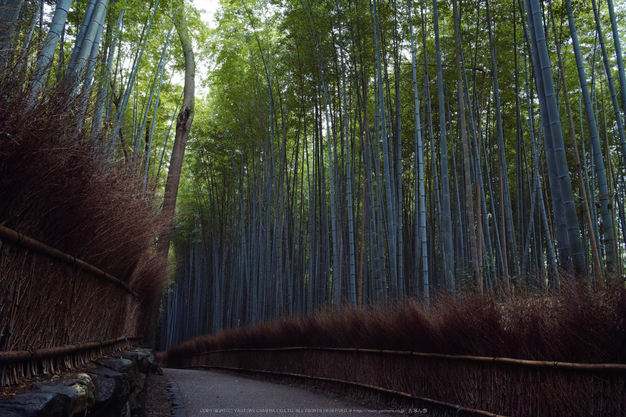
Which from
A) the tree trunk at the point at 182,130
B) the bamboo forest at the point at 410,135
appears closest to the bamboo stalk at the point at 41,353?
the bamboo forest at the point at 410,135

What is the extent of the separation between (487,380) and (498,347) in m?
0.22

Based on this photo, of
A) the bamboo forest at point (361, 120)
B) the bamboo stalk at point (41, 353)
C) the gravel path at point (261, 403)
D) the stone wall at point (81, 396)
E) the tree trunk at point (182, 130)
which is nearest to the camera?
the stone wall at point (81, 396)

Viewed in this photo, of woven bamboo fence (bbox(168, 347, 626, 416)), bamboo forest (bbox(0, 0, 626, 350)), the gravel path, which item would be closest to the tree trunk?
bamboo forest (bbox(0, 0, 626, 350))

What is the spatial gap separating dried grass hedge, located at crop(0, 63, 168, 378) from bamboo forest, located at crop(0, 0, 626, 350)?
0.03 meters

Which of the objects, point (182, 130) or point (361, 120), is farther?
point (182, 130)

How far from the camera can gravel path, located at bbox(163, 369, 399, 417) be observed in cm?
349

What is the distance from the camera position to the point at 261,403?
12.9 feet

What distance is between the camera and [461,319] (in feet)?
9.55

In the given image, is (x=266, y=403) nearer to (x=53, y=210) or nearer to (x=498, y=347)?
(x=498, y=347)

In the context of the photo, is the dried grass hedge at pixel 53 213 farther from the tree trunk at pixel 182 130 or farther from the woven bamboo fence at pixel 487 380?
the tree trunk at pixel 182 130

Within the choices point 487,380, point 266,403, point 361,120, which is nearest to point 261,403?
point 266,403

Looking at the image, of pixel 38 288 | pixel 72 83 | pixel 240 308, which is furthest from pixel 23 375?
pixel 240 308

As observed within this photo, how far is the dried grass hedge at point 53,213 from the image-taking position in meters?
1.45

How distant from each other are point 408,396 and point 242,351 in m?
4.56
